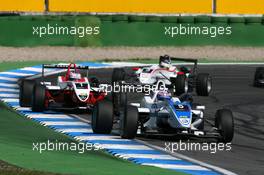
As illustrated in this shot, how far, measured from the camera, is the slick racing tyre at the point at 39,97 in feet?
74.2

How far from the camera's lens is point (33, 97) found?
2277cm

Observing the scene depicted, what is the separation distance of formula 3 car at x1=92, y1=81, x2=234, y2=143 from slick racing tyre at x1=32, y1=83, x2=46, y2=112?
3.57m

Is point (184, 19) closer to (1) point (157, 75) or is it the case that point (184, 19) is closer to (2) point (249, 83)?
(2) point (249, 83)

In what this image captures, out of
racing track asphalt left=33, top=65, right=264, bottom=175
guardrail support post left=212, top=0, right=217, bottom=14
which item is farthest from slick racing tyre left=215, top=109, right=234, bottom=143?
guardrail support post left=212, top=0, right=217, bottom=14

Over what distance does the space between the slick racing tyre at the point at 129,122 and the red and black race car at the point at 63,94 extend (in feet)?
14.4

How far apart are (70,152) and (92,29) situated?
74.1 ft

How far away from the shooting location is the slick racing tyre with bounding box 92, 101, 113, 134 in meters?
18.9

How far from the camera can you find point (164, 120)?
19125 mm

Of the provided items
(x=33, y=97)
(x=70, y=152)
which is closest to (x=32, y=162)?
(x=70, y=152)

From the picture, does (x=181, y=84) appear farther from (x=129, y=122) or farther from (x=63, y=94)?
(x=129, y=122)

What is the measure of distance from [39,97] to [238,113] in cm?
480

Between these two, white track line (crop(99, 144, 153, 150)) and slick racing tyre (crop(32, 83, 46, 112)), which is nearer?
white track line (crop(99, 144, 153, 150))

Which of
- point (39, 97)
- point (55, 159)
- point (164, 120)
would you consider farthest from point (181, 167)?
point (39, 97)

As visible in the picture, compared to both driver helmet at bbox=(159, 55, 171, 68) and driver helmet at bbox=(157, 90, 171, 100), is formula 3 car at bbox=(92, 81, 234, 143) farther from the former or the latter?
driver helmet at bbox=(159, 55, 171, 68)
